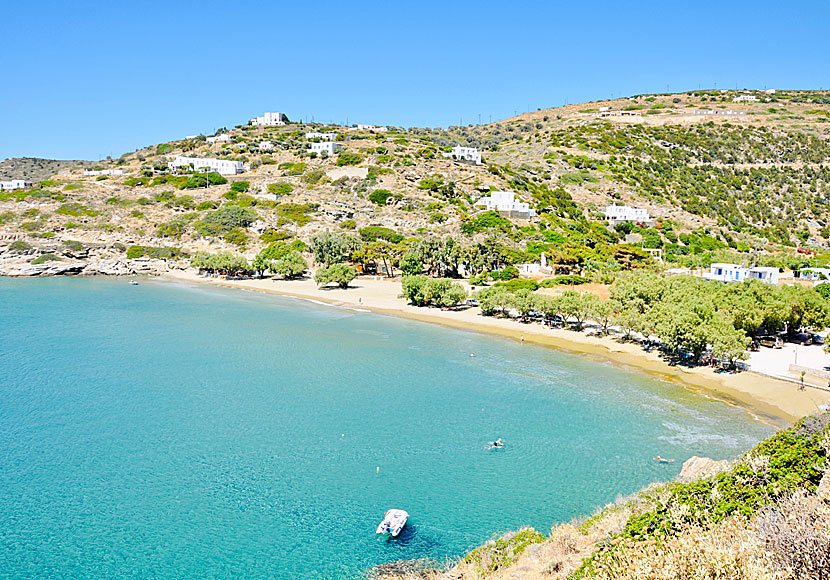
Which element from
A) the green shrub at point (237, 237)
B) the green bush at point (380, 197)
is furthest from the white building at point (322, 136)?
the green shrub at point (237, 237)

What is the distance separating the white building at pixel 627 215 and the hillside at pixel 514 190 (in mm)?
2542

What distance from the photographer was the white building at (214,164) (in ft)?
388

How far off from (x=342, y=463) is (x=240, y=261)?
58.8 metres

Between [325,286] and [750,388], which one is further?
[325,286]

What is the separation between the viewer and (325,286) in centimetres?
6944

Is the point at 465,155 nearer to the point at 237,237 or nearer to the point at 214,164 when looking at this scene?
the point at 214,164

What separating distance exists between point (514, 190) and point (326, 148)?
4470 centimetres

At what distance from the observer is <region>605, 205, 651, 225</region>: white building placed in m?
99.5

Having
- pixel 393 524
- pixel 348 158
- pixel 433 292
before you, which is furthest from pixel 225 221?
pixel 393 524

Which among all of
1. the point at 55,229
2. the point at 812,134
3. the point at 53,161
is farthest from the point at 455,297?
the point at 53,161

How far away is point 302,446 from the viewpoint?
84.7ft

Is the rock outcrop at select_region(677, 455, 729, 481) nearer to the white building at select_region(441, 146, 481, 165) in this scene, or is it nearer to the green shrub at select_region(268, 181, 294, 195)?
the green shrub at select_region(268, 181, 294, 195)

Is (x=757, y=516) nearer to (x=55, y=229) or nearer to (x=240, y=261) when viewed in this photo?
(x=240, y=261)

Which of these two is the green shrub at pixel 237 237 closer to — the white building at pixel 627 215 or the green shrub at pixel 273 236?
→ the green shrub at pixel 273 236
